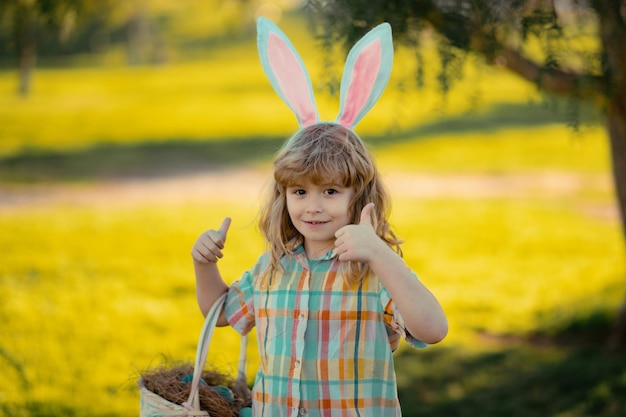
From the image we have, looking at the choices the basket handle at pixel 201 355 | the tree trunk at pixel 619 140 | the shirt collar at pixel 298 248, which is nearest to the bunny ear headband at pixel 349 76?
the shirt collar at pixel 298 248

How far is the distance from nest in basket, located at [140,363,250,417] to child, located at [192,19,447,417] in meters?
0.09

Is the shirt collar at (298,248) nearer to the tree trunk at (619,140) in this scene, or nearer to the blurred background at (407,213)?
the blurred background at (407,213)

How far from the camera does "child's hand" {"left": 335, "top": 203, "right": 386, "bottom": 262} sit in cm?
190

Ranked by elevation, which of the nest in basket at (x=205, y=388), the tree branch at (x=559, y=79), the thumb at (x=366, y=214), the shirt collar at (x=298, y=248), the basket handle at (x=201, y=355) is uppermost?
the tree branch at (x=559, y=79)

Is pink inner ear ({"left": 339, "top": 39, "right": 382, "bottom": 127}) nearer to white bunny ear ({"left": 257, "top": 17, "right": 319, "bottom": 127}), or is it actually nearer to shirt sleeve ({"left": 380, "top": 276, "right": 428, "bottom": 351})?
white bunny ear ({"left": 257, "top": 17, "right": 319, "bottom": 127})

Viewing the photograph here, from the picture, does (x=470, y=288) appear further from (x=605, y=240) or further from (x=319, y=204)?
(x=319, y=204)

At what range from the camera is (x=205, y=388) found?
85.5 inches

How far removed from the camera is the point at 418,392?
4.85 metres

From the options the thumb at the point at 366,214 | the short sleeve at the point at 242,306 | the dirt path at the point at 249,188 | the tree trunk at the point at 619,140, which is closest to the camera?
the thumb at the point at 366,214

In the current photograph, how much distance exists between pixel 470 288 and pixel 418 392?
244 cm

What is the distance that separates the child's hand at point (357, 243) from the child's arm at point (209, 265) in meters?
0.36

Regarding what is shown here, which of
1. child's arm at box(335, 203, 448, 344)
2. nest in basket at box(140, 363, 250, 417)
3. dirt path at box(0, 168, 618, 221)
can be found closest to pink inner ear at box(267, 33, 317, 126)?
child's arm at box(335, 203, 448, 344)

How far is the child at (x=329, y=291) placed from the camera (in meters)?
2.01

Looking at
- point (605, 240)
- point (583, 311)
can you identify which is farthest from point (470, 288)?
point (605, 240)
